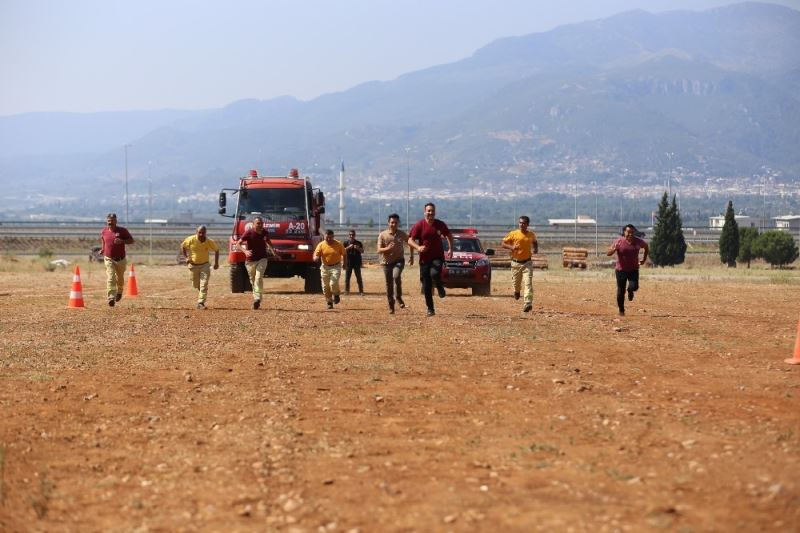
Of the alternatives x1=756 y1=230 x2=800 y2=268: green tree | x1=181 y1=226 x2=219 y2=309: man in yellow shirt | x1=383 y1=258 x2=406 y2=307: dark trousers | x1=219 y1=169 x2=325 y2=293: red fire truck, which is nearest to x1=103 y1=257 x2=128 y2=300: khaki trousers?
x1=181 y1=226 x2=219 y2=309: man in yellow shirt

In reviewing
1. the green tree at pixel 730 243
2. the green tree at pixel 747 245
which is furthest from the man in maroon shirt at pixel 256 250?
the green tree at pixel 747 245

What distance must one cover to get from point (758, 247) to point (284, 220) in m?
60.2

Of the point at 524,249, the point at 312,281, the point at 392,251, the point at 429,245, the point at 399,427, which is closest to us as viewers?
the point at 399,427

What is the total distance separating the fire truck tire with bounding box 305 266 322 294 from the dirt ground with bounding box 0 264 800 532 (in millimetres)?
11629

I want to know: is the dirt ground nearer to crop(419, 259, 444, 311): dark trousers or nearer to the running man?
crop(419, 259, 444, 311): dark trousers

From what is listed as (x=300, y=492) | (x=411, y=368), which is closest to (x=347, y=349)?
(x=411, y=368)

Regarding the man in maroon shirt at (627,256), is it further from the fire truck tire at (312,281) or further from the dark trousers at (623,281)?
the fire truck tire at (312,281)

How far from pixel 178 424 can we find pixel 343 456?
2253mm

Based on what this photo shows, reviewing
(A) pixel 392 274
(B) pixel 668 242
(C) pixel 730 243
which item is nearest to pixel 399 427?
(A) pixel 392 274

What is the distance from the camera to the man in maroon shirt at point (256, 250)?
83.7 feet

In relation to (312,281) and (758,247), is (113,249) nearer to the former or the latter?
(312,281)

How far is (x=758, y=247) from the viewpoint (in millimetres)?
86938

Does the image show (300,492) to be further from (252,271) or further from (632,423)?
(252,271)

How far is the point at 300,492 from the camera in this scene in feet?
27.5
